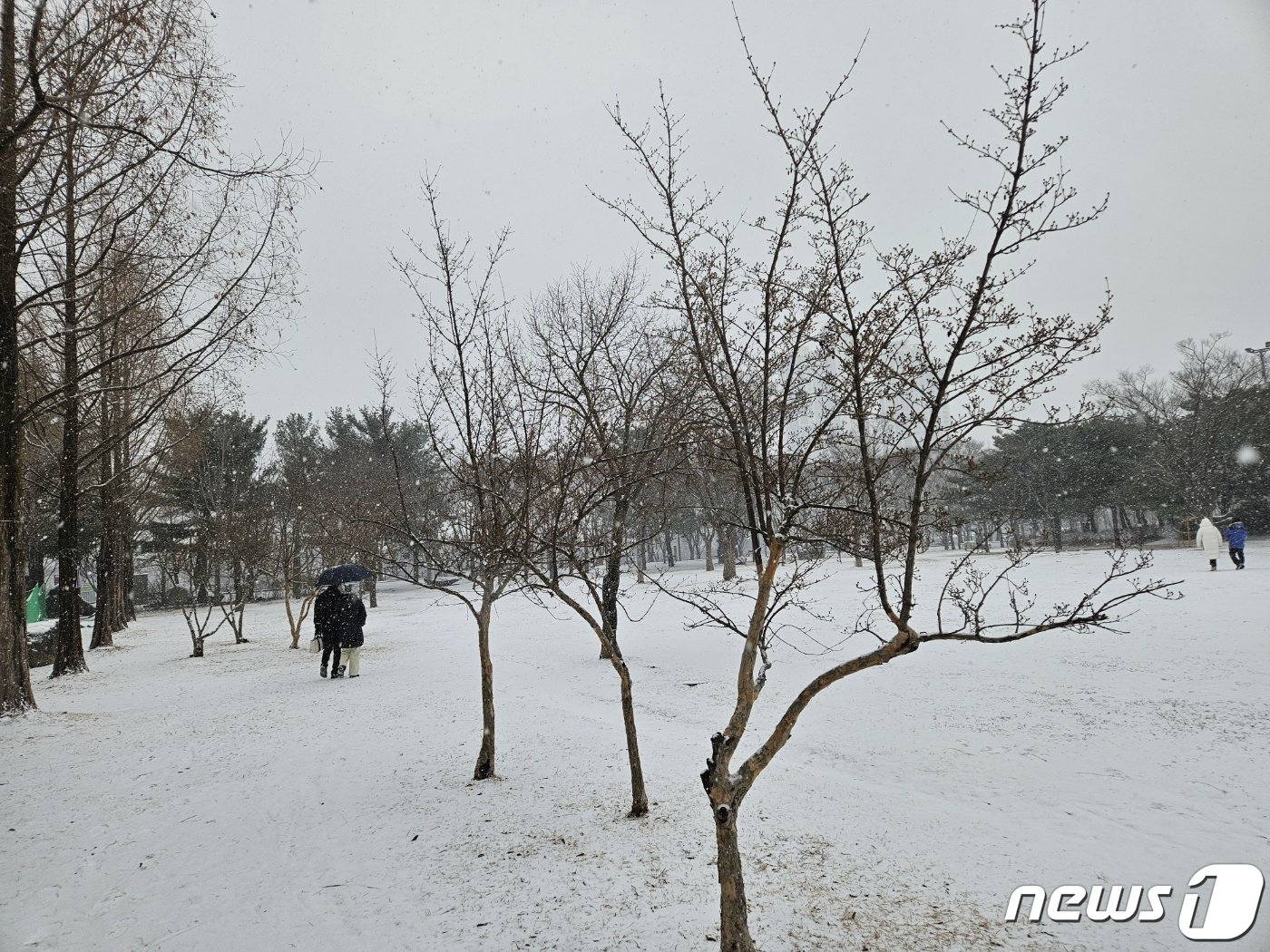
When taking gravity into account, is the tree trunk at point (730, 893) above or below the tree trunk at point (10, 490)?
below

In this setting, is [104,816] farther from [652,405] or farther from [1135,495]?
[1135,495]

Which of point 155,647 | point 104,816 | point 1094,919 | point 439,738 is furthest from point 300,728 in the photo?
point 155,647

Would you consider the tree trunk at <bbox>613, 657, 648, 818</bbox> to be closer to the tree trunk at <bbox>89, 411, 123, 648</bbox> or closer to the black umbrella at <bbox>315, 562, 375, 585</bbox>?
the black umbrella at <bbox>315, 562, 375, 585</bbox>

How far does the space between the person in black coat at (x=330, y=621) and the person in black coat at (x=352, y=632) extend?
58mm

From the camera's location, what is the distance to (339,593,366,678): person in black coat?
1068 centimetres

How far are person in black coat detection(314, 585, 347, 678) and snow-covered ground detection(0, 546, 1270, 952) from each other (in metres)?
0.91

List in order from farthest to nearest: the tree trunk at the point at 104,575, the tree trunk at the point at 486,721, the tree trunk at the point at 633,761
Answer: the tree trunk at the point at 104,575 → the tree trunk at the point at 486,721 → the tree trunk at the point at 633,761

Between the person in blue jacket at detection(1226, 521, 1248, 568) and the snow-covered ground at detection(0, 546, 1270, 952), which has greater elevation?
the person in blue jacket at detection(1226, 521, 1248, 568)

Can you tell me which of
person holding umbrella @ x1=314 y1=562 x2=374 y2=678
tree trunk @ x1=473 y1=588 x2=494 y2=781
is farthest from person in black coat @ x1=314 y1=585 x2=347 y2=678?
tree trunk @ x1=473 y1=588 x2=494 y2=781

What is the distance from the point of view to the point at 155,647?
15.9m

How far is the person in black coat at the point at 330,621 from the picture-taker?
1066 cm

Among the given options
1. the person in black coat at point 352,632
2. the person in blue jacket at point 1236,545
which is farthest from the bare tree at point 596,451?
the person in blue jacket at point 1236,545

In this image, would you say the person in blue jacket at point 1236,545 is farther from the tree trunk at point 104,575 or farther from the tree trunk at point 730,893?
the tree trunk at point 104,575

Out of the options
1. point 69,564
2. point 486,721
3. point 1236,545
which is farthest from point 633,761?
point 1236,545
